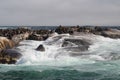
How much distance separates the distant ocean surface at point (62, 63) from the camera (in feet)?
83.7

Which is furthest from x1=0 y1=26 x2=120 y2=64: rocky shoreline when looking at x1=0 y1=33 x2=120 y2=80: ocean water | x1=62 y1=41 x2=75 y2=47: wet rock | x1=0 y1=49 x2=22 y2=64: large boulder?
x1=62 y1=41 x2=75 y2=47: wet rock

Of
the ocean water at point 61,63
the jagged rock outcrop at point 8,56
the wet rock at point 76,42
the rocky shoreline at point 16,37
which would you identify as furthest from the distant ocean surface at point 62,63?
the rocky shoreline at point 16,37

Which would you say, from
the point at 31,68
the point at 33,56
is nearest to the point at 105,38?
the point at 33,56

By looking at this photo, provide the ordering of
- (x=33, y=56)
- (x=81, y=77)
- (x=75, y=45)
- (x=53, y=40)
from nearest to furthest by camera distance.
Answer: (x=81, y=77)
(x=33, y=56)
(x=75, y=45)
(x=53, y=40)

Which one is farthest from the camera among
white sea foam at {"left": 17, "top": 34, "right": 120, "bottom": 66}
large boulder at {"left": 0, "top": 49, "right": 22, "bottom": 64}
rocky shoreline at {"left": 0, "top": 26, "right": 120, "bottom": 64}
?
rocky shoreline at {"left": 0, "top": 26, "right": 120, "bottom": 64}

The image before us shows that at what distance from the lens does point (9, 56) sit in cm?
3244

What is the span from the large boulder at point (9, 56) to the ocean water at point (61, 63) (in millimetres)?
553

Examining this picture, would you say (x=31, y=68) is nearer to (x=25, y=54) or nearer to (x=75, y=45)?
(x=25, y=54)

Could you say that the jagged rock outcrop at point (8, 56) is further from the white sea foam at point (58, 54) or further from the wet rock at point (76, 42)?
the wet rock at point (76, 42)

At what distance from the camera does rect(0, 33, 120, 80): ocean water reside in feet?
83.7

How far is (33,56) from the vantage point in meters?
34.0

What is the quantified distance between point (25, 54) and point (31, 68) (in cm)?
554

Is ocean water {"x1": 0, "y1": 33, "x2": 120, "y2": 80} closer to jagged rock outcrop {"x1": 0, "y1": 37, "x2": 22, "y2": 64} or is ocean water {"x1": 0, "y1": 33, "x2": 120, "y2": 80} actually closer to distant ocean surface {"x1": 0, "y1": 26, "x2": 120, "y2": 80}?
distant ocean surface {"x1": 0, "y1": 26, "x2": 120, "y2": 80}

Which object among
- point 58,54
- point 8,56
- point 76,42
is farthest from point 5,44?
point 76,42
